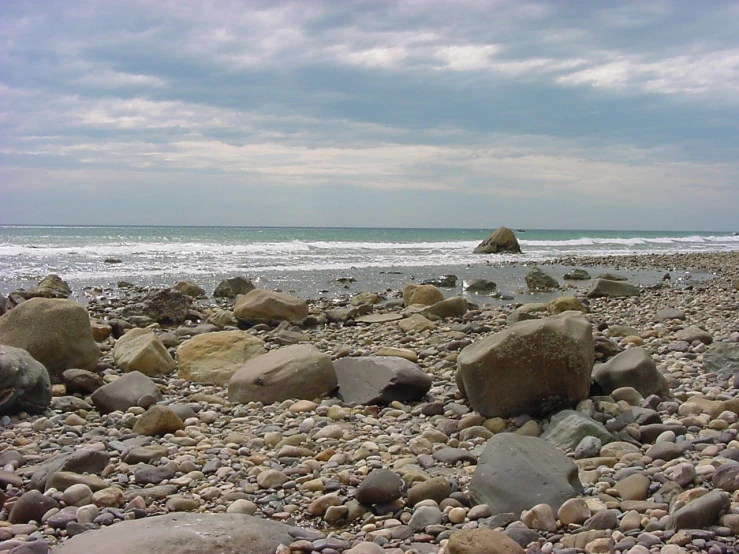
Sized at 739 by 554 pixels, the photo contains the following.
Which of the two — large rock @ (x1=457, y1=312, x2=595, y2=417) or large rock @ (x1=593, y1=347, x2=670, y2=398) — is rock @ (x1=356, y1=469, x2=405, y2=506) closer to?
large rock @ (x1=457, y1=312, x2=595, y2=417)

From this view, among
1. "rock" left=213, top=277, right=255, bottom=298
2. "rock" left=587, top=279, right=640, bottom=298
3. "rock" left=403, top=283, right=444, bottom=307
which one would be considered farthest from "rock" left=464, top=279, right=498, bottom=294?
"rock" left=213, top=277, right=255, bottom=298

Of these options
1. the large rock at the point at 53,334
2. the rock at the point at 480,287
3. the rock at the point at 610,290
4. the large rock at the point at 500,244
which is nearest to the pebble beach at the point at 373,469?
the large rock at the point at 53,334

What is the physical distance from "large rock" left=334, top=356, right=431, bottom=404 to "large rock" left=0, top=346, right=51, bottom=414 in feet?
8.65

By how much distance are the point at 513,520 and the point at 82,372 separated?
4802 millimetres

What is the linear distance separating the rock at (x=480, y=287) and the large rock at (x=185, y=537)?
13.8 m

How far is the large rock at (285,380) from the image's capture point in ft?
19.7

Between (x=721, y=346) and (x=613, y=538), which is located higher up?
(x=721, y=346)

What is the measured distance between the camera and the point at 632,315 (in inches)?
430

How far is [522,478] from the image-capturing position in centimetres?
357

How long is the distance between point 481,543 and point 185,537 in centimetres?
135

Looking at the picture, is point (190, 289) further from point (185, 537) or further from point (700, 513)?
point (700, 513)

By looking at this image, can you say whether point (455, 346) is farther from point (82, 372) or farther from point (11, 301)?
point (11, 301)

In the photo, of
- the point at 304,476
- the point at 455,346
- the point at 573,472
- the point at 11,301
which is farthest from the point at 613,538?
the point at 11,301

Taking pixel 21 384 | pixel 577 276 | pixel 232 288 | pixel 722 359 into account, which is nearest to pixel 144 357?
pixel 21 384
